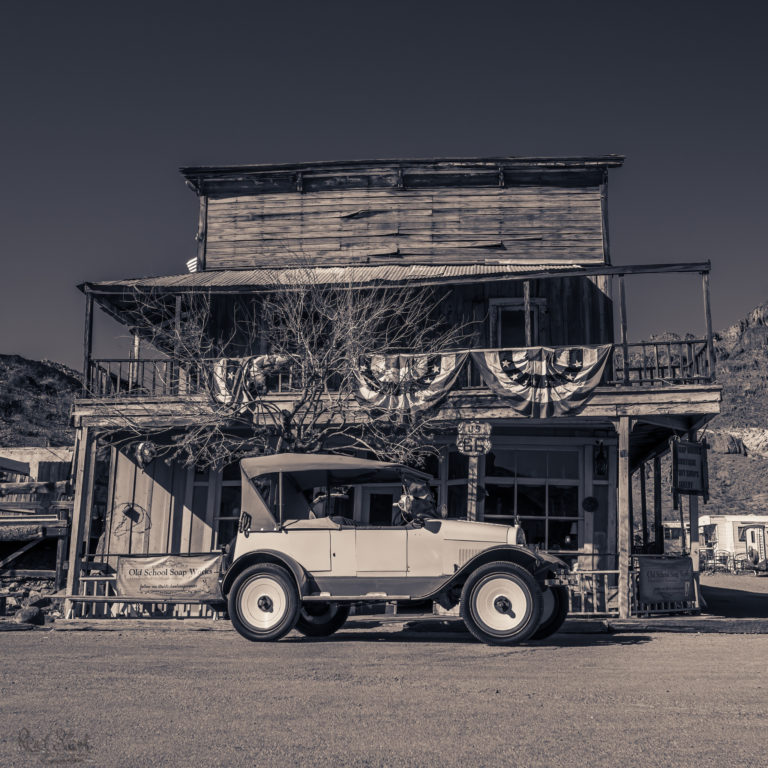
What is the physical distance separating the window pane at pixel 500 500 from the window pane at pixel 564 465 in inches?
35.8

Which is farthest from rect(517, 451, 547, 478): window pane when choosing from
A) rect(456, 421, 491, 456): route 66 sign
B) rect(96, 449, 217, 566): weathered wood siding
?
rect(96, 449, 217, 566): weathered wood siding

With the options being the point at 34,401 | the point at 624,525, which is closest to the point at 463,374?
the point at 624,525

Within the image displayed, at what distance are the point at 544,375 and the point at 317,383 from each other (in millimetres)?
3964

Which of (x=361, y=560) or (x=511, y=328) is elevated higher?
(x=511, y=328)

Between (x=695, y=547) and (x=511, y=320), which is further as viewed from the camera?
(x=511, y=320)

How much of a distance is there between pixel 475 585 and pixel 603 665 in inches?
85.9

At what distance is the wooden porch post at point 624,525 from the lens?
49.7 ft

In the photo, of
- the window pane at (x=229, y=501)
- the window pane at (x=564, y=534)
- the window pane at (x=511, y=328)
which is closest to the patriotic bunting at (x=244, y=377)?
the window pane at (x=229, y=501)

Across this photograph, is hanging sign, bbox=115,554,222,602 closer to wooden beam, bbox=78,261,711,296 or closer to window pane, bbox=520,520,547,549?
wooden beam, bbox=78,261,711,296

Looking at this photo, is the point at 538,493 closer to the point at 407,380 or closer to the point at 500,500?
the point at 500,500

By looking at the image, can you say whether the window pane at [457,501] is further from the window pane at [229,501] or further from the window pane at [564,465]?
the window pane at [229,501]

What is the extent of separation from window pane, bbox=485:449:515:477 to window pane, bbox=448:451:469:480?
43 centimetres

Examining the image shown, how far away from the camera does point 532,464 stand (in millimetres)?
19234

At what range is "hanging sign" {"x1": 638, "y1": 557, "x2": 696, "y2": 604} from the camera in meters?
15.3
